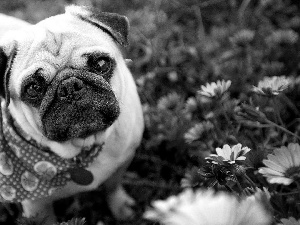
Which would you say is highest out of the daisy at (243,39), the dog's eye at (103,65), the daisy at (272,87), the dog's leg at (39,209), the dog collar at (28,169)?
the dog's eye at (103,65)

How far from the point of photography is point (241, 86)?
2072 millimetres

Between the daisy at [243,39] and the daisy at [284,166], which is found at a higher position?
the daisy at [284,166]

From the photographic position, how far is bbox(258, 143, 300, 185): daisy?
37.7 inches

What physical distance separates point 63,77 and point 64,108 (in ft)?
0.31

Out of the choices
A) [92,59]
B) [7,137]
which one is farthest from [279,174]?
[7,137]

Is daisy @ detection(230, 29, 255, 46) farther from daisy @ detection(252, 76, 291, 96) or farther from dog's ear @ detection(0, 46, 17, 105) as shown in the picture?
dog's ear @ detection(0, 46, 17, 105)

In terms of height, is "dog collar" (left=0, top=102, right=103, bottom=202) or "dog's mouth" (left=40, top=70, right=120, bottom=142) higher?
"dog's mouth" (left=40, top=70, right=120, bottom=142)

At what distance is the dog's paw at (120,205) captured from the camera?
71.4 inches

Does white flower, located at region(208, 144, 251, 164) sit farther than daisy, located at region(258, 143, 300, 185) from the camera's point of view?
Yes

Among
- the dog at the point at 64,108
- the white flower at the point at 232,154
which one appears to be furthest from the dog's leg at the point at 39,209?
the white flower at the point at 232,154

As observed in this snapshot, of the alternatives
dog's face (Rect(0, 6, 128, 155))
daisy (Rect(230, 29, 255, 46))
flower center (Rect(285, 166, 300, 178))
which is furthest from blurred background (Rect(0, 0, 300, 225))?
dog's face (Rect(0, 6, 128, 155))

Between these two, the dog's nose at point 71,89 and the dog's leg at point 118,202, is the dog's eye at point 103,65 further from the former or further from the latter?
the dog's leg at point 118,202

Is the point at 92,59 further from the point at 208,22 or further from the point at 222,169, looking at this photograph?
the point at 208,22

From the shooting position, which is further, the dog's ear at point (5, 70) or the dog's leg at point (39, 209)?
→ the dog's leg at point (39, 209)
